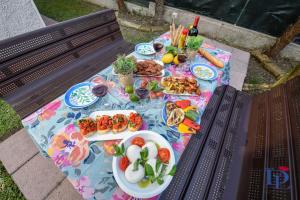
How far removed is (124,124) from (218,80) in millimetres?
1322

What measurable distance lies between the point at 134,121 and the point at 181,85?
2.27 ft

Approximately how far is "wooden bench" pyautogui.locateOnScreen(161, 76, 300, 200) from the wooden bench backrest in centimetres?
211

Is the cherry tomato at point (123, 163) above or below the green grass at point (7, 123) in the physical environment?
above

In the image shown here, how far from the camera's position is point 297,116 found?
1.68m

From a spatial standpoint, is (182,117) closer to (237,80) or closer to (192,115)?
(192,115)

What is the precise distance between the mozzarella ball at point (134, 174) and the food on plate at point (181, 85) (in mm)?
881

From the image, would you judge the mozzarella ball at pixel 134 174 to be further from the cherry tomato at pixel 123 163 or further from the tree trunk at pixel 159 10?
the tree trunk at pixel 159 10

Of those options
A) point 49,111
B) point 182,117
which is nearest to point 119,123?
point 182,117

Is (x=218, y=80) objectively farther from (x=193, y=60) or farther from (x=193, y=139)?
(x=193, y=139)

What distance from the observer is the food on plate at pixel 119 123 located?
1.27m

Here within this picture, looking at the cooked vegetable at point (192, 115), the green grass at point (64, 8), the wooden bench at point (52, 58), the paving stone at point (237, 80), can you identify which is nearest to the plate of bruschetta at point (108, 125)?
the cooked vegetable at point (192, 115)

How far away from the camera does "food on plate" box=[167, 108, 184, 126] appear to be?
4.58ft

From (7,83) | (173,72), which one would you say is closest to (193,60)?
(173,72)

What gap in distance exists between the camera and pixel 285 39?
3875mm
